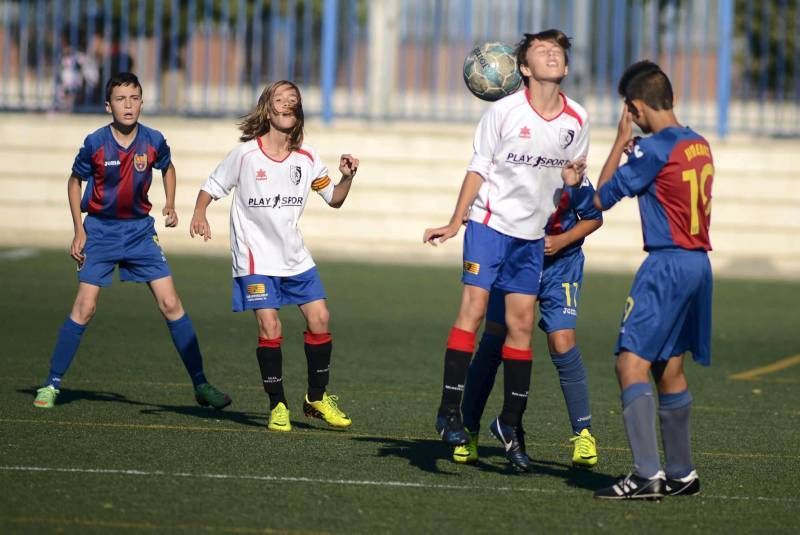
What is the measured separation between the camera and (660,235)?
6195 mm

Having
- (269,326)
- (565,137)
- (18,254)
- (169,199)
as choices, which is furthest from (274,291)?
(18,254)

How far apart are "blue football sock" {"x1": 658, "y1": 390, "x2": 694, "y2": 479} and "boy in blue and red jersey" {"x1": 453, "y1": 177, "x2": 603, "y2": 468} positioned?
2.23 feet

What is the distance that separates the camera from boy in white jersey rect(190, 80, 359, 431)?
774 centimetres

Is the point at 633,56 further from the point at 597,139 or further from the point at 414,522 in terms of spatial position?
the point at 414,522

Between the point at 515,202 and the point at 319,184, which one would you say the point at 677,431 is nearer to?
the point at 515,202

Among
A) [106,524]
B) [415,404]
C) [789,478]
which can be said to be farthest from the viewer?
[415,404]

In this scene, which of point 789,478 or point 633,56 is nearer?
point 789,478

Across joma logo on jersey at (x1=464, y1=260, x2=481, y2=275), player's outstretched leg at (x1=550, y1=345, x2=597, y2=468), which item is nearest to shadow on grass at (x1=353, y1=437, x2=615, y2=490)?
player's outstretched leg at (x1=550, y1=345, x2=597, y2=468)

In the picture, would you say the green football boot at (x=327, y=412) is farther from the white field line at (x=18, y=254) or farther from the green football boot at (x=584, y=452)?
the white field line at (x=18, y=254)

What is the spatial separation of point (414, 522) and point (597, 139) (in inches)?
476

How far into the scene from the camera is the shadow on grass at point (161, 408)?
811 cm

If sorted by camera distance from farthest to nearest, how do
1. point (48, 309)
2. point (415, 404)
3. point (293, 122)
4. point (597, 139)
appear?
point (597, 139)
point (48, 309)
point (415, 404)
point (293, 122)

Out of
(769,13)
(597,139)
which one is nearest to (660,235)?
(597,139)

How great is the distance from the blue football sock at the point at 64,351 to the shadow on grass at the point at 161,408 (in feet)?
0.54
